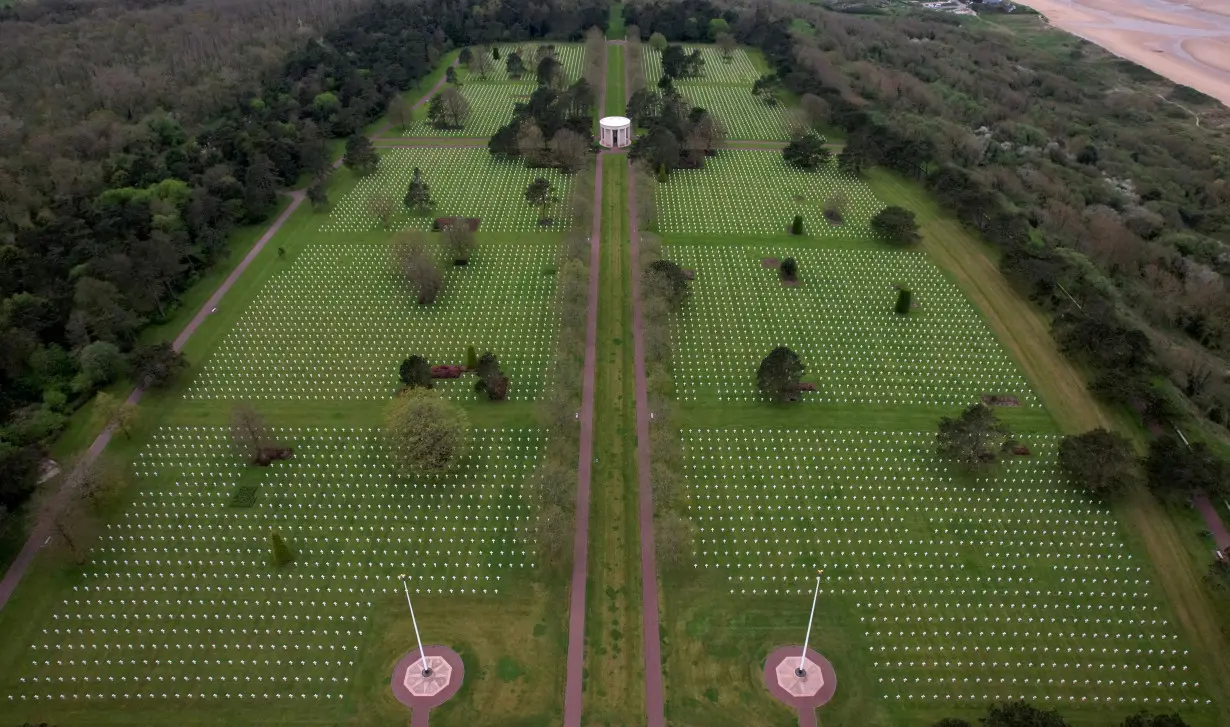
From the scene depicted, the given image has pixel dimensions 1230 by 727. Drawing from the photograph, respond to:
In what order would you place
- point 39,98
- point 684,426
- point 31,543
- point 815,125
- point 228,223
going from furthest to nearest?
point 815,125, point 39,98, point 228,223, point 684,426, point 31,543

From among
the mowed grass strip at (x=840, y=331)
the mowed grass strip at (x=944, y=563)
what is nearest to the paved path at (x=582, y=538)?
the mowed grass strip at (x=944, y=563)

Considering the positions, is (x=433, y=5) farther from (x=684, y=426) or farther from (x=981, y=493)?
(x=981, y=493)

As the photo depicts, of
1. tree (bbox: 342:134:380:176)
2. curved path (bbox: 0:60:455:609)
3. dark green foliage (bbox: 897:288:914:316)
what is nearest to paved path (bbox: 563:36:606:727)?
dark green foliage (bbox: 897:288:914:316)

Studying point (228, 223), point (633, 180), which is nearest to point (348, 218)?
point (228, 223)

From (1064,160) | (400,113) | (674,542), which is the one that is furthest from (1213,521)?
(400,113)

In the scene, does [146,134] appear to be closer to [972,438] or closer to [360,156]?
[360,156]

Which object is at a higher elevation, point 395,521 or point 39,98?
point 39,98

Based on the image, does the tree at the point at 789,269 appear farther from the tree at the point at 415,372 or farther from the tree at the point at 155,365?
the tree at the point at 155,365
